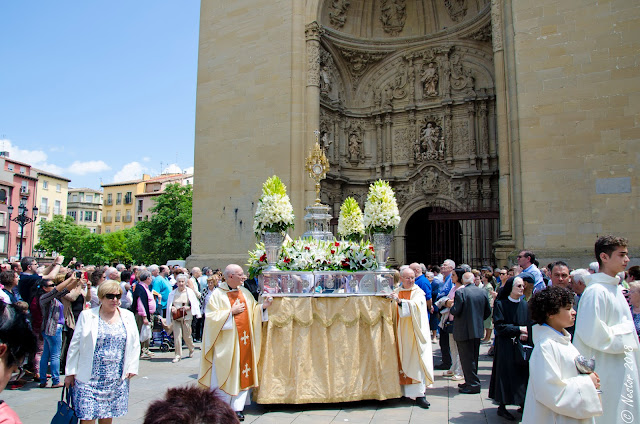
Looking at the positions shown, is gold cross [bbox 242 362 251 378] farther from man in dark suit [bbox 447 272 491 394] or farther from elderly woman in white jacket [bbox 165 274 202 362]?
elderly woman in white jacket [bbox 165 274 202 362]

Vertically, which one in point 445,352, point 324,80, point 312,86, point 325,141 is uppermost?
point 324,80

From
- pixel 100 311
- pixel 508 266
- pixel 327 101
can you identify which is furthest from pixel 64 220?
pixel 100 311

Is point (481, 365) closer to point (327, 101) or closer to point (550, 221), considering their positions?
point (550, 221)

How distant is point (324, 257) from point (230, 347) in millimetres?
1771

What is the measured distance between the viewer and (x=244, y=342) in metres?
5.90

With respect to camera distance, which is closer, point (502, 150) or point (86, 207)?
point (502, 150)

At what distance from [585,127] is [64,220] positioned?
2052 inches

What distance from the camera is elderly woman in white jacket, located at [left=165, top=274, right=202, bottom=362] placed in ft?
30.5

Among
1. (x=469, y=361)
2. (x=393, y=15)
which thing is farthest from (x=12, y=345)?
(x=393, y=15)

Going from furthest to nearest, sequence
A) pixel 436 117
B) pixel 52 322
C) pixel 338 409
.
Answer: pixel 436 117
pixel 52 322
pixel 338 409

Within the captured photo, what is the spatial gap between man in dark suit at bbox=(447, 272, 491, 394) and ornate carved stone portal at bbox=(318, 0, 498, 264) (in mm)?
9911

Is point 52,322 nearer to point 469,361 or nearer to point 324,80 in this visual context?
point 469,361

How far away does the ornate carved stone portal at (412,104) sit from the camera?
17.4m

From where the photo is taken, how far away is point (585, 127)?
A: 40.6ft
